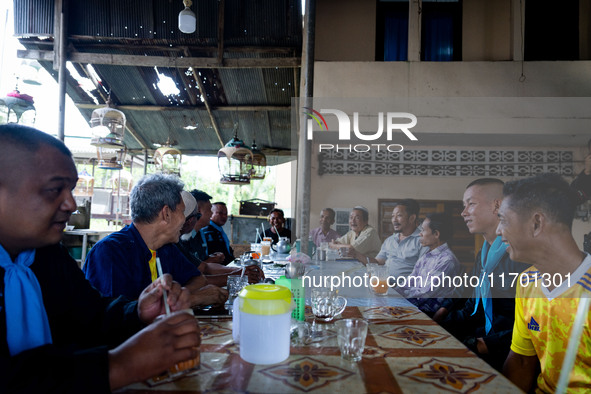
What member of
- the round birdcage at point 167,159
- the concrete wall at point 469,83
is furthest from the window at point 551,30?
the round birdcage at point 167,159

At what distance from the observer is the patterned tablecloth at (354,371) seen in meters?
0.98

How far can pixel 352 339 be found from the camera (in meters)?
1.16

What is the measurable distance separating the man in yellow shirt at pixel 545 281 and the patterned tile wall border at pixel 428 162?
4798 millimetres

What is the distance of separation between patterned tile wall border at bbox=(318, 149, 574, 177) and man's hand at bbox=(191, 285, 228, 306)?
4.65 m

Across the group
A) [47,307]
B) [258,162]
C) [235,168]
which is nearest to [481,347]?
[47,307]

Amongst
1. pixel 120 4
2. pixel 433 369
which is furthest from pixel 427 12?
pixel 433 369

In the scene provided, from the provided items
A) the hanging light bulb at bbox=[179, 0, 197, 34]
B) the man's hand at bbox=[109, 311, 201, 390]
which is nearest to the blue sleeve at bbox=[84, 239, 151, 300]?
the man's hand at bbox=[109, 311, 201, 390]

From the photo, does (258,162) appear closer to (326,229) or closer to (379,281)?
(326,229)

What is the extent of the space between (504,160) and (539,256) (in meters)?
5.43

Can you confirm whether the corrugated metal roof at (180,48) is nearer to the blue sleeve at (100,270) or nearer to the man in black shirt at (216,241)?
the man in black shirt at (216,241)

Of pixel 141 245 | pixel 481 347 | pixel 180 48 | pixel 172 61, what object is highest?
pixel 180 48

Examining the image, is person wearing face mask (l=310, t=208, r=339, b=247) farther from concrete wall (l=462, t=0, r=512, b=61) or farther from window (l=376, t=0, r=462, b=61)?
concrete wall (l=462, t=0, r=512, b=61)

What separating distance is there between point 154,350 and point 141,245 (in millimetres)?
1137

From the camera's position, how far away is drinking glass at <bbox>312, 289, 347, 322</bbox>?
5.15ft
